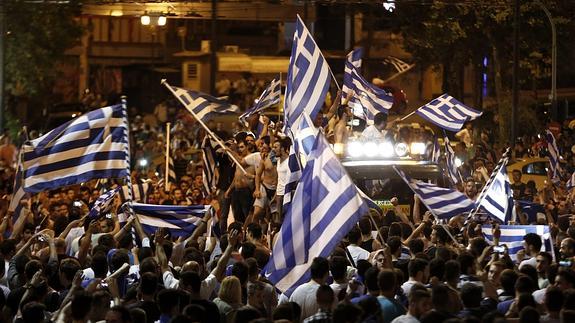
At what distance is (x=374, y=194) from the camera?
20.9 metres

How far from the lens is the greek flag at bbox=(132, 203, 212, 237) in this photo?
50.9ft

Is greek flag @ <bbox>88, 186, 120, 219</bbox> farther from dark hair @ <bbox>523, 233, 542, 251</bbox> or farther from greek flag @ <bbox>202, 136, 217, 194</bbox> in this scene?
greek flag @ <bbox>202, 136, 217, 194</bbox>

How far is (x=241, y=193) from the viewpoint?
75.2ft

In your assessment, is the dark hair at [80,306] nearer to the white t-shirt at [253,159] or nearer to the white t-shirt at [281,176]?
the white t-shirt at [281,176]

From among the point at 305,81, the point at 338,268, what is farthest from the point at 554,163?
the point at 338,268

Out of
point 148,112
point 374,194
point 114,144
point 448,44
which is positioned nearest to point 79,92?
point 148,112

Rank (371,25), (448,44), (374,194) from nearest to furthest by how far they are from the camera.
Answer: (374,194) → (448,44) → (371,25)

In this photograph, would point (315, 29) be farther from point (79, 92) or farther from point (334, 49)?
point (79, 92)

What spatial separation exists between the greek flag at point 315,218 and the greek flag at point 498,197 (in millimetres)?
3649

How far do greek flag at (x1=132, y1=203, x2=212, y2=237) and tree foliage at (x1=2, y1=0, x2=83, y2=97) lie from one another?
1096 inches

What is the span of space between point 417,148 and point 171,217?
8.69 m

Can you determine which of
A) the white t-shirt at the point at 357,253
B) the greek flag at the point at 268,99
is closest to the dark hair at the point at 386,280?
the white t-shirt at the point at 357,253

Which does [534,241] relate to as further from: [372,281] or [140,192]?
[140,192]

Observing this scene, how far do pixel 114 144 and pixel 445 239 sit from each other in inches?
138
